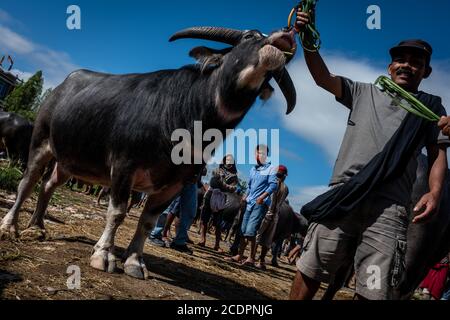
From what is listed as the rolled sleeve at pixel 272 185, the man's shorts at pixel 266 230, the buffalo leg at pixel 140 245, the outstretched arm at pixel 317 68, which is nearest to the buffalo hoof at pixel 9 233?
the buffalo leg at pixel 140 245

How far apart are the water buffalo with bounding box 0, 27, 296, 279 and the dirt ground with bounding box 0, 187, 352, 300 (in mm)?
322

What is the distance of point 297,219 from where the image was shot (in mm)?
13281

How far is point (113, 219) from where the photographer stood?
3916mm

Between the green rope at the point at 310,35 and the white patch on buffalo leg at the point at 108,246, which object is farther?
the white patch on buffalo leg at the point at 108,246

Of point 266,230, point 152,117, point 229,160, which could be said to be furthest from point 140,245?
point 229,160

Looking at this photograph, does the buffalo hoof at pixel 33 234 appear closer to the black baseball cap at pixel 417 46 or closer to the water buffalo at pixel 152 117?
the water buffalo at pixel 152 117

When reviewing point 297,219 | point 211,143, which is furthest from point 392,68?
point 297,219

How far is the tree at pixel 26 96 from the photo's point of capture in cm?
6228

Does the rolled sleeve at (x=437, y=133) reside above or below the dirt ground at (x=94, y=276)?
above

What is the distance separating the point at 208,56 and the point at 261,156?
3970 mm

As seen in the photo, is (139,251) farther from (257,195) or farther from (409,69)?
(257,195)

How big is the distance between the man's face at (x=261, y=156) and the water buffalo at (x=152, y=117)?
3.58m
